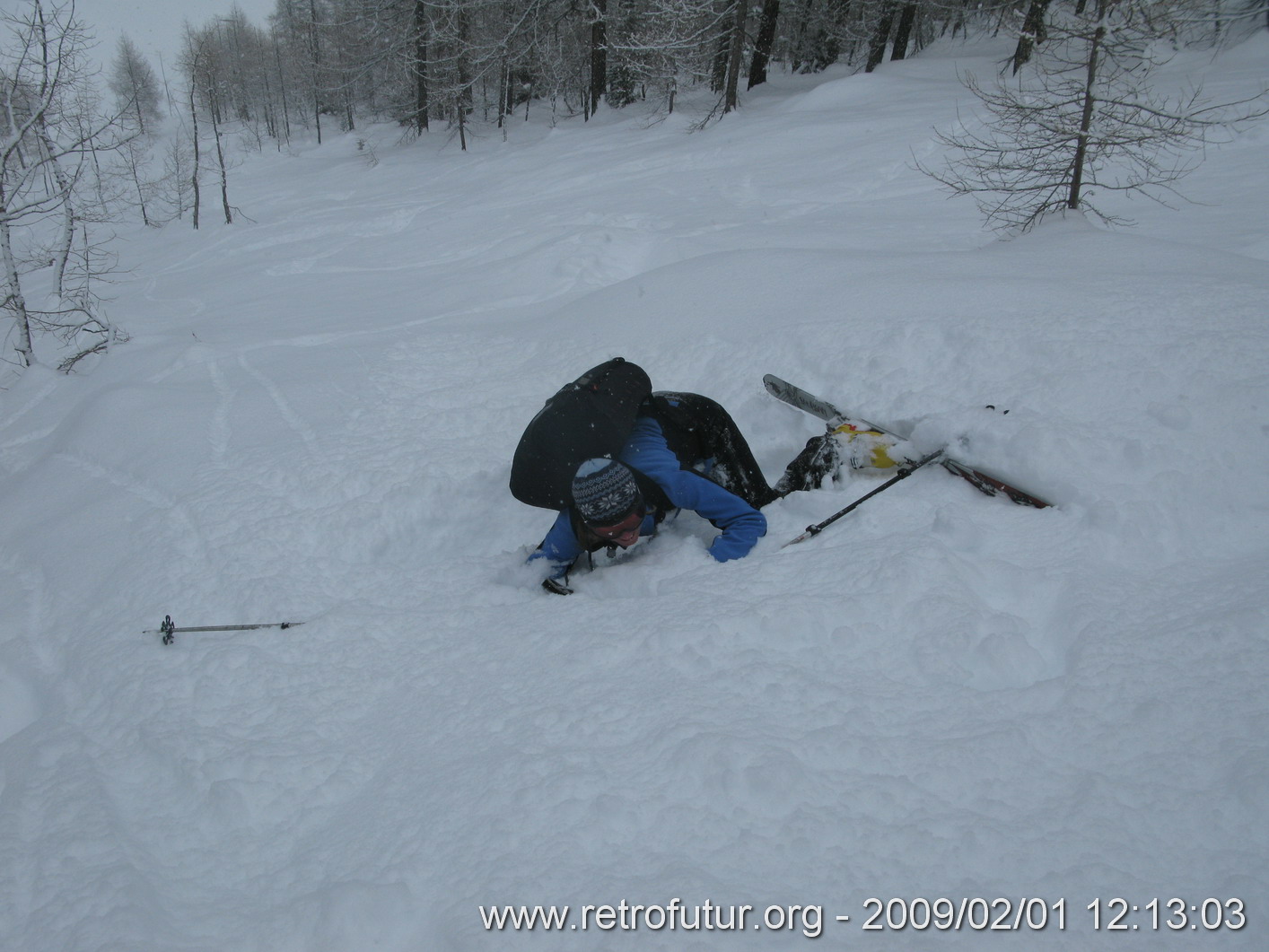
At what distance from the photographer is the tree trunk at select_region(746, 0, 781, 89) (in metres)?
16.1

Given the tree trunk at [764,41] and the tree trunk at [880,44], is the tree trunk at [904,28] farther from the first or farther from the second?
the tree trunk at [764,41]

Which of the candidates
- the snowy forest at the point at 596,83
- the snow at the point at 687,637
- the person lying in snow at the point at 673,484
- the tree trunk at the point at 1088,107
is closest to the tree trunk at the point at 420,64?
the snowy forest at the point at 596,83

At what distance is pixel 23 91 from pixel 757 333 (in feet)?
46.9

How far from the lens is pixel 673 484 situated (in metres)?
3.34

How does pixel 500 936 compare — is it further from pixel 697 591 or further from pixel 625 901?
pixel 697 591

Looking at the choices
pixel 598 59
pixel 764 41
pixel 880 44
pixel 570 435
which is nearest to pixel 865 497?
pixel 570 435

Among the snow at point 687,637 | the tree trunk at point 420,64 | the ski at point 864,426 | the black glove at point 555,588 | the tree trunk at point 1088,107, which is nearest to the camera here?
the snow at point 687,637

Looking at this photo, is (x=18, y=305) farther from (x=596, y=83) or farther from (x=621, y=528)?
(x=596, y=83)

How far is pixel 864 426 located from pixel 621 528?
1.70 metres

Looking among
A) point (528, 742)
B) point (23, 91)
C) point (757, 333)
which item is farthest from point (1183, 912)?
point (23, 91)

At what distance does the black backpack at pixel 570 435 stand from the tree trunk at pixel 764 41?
16.2m

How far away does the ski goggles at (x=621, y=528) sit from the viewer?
10.2 ft

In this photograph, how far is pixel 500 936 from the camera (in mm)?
1676

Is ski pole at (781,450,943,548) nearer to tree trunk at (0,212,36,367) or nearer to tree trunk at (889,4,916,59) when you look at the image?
tree trunk at (0,212,36,367)
